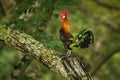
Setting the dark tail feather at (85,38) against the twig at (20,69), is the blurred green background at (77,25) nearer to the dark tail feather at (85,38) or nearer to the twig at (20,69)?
the twig at (20,69)

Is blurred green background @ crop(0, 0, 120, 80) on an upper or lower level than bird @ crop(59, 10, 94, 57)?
lower

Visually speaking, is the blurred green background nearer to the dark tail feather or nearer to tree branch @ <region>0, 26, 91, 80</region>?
tree branch @ <region>0, 26, 91, 80</region>

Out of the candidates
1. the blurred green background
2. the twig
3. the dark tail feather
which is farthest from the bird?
the twig

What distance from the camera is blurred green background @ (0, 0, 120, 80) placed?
18.9 ft

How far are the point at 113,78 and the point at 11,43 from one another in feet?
28.8

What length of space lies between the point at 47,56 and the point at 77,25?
251 cm

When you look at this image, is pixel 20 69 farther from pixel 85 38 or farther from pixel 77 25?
pixel 85 38

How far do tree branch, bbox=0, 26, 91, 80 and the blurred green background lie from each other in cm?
78

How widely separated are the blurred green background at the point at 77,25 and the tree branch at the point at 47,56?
2.56ft

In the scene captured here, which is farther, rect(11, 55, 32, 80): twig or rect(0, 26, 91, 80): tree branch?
rect(11, 55, 32, 80): twig

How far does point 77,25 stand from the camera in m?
6.80

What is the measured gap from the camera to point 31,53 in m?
4.48

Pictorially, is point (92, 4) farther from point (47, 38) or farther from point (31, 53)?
point (31, 53)

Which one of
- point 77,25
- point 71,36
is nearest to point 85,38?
point 71,36
